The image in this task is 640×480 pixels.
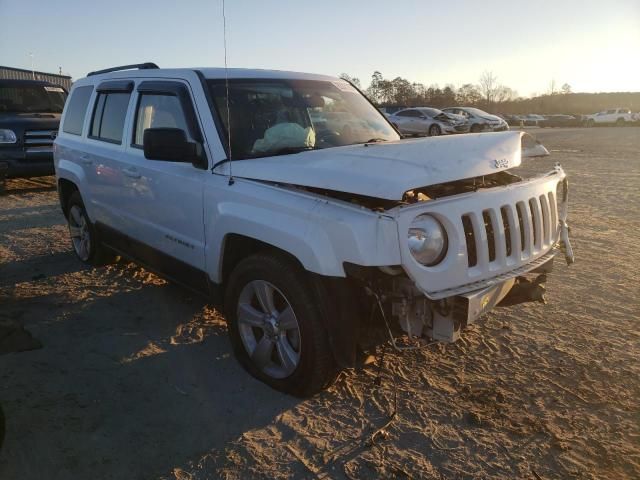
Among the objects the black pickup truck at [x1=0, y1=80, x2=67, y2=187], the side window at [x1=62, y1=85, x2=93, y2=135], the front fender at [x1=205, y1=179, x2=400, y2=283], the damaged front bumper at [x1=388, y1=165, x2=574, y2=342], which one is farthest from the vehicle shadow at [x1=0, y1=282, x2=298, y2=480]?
the black pickup truck at [x1=0, y1=80, x2=67, y2=187]

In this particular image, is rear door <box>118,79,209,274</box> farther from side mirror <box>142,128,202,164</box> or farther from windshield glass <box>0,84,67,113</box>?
windshield glass <box>0,84,67,113</box>

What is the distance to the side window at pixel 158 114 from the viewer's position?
3963 mm

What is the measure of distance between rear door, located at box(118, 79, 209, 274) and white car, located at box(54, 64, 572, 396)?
2cm

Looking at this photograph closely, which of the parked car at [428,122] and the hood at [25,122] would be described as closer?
the hood at [25,122]

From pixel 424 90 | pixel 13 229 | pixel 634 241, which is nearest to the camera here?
pixel 634 241

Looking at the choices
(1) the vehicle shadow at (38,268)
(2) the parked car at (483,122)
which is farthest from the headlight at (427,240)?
(2) the parked car at (483,122)

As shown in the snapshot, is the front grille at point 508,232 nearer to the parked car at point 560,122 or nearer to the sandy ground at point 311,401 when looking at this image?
the sandy ground at point 311,401

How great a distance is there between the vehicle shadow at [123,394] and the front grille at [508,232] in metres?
1.42

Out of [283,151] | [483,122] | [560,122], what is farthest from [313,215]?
[560,122]

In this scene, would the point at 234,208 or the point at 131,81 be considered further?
the point at 131,81

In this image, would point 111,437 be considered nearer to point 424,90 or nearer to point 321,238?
point 321,238

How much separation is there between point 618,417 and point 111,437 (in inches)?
111

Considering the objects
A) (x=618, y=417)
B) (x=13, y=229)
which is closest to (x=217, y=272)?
(x=618, y=417)

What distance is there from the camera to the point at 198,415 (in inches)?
121
